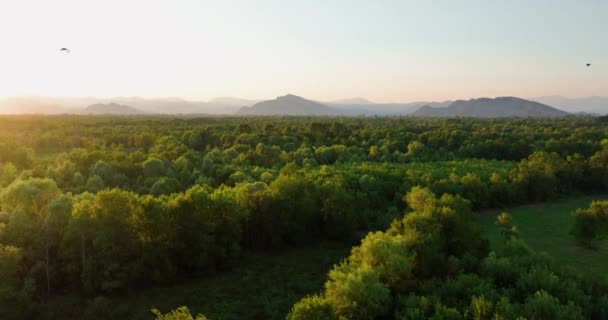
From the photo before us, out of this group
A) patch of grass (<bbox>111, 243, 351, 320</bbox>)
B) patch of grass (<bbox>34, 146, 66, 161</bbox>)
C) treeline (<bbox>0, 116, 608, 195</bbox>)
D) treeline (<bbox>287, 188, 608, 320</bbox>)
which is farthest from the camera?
patch of grass (<bbox>34, 146, 66, 161</bbox>)

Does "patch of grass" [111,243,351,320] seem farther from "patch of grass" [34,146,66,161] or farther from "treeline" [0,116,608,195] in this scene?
"patch of grass" [34,146,66,161]

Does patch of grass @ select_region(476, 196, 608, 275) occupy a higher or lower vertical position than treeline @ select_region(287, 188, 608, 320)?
lower

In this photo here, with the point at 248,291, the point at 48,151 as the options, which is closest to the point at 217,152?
the point at 248,291

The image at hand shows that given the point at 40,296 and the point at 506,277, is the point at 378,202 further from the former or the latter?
the point at 40,296

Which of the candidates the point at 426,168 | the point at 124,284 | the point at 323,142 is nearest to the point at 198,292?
the point at 124,284

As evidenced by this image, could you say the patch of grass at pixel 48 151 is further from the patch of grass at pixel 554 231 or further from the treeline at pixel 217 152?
the patch of grass at pixel 554 231

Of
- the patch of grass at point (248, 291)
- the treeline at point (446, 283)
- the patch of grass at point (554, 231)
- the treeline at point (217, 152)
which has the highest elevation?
the treeline at point (217, 152)

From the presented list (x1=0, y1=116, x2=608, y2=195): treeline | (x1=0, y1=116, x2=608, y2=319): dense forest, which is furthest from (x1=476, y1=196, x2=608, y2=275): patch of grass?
(x1=0, y1=116, x2=608, y2=195): treeline

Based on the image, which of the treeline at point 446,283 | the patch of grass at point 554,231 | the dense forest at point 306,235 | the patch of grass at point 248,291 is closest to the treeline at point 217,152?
the dense forest at point 306,235

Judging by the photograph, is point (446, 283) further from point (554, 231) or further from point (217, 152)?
point (217, 152)
